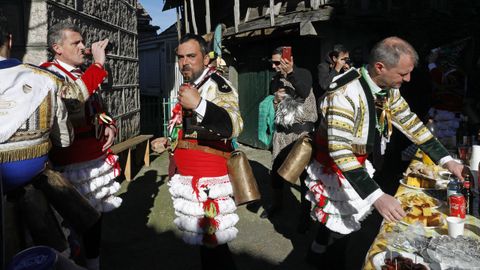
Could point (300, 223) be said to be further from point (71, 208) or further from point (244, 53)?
point (244, 53)

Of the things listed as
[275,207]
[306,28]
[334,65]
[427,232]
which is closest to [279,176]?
[275,207]

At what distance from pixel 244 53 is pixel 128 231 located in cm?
672

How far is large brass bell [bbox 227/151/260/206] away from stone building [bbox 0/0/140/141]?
2.75m

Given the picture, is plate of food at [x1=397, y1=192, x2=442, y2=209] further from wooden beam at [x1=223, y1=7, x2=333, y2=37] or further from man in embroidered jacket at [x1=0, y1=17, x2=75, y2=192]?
wooden beam at [x1=223, y1=7, x2=333, y2=37]

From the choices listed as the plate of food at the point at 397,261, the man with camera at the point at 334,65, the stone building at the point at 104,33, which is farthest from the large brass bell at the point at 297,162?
the stone building at the point at 104,33

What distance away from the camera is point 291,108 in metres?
4.48

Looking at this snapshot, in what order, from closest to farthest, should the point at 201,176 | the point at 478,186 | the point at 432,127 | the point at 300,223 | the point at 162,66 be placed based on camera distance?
1. the point at 478,186
2. the point at 201,176
3. the point at 300,223
4. the point at 432,127
5. the point at 162,66

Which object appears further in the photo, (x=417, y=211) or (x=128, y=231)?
(x=128, y=231)

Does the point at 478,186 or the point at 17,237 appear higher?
the point at 478,186

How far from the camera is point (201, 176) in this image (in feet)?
8.85

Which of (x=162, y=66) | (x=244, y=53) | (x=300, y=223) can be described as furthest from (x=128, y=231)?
(x=162, y=66)

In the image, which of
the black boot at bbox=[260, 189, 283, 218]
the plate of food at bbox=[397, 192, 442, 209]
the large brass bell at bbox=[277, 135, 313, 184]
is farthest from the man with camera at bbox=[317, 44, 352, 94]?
the plate of food at bbox=[397, 192, 442, 209]

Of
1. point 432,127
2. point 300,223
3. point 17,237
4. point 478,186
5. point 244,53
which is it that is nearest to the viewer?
point 17,237

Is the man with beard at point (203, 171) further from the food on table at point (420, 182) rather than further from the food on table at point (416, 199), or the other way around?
the food on table at point (420, 182)
